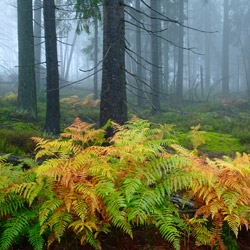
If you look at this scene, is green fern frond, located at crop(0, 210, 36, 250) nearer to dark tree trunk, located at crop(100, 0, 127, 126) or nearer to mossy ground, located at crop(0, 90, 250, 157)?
mossy ground, located at crop(0, 90, 250, 157)

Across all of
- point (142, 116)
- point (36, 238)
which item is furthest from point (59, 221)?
point (142, 116)

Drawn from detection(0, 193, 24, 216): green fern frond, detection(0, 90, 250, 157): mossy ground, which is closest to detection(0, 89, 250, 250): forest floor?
→ detection(0, 90, 250, 157): mossy ground

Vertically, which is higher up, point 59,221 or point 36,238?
point 59,221

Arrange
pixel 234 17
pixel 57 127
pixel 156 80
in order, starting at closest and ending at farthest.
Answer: pixel 57 127, pixel 156 80, pixel 234 17

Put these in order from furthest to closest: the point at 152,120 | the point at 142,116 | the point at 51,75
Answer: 1. the point at 142,116
2. the point at 51,75
3. the point at 152,120

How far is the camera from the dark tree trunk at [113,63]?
4.84 m

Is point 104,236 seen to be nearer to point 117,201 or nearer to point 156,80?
point 117,201

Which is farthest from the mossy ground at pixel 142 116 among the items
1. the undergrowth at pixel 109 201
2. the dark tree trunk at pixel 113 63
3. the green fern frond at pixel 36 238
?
the green fern frond at pixel 36 238

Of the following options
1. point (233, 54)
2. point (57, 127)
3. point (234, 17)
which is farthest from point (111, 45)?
point (233, 54)

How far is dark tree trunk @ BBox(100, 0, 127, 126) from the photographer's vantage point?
4.84 meters

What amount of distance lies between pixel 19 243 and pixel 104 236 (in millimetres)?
948

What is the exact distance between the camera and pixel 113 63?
495 centimetres

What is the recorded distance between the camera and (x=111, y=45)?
489 cm

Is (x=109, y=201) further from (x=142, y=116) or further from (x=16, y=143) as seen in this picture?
(x=142, y=116)
